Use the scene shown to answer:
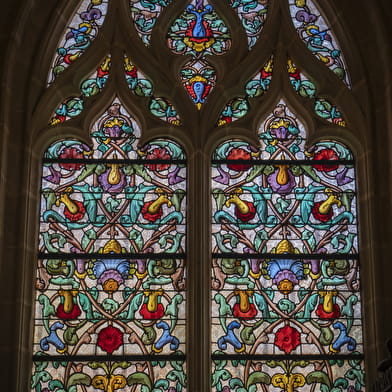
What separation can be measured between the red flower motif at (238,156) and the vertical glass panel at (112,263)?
0.41 metres

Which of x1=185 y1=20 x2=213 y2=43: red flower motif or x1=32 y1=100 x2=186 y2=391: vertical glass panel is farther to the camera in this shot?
x1=185 y1=20 x2=213 y2=43: red flower motif

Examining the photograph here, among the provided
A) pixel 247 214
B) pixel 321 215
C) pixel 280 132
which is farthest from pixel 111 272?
pixel 280 132

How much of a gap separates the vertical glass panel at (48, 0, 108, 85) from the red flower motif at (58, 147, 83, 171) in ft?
2.20

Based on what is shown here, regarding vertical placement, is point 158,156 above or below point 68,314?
above

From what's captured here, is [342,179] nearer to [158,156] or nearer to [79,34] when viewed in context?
[158,156]

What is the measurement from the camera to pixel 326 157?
1084 centimetres

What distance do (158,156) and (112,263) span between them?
41.3 inches

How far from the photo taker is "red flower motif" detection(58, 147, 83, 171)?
10.8 meters

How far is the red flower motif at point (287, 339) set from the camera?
398 inches

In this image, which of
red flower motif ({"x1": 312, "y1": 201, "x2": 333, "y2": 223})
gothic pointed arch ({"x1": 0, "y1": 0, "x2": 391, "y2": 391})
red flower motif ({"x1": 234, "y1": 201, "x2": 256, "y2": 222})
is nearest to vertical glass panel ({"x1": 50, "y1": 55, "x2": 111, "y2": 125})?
gothic pointed arch ({"x1": 0, "y1": 0, "x2": 391, "y2": 391})

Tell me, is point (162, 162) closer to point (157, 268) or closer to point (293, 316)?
point (157, 268)

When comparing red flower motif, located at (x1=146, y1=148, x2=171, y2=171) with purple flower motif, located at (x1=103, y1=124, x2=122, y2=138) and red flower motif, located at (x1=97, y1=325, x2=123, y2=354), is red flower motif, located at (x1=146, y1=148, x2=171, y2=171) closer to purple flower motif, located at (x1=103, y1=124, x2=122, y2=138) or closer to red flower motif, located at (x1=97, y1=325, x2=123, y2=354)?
purple flower motif, located at (x1=103, y1=124, x2=122, y2=138)

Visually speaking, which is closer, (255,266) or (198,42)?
(255,266)

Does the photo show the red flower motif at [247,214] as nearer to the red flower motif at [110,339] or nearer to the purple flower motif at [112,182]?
the purple flower motif at [112,182]
